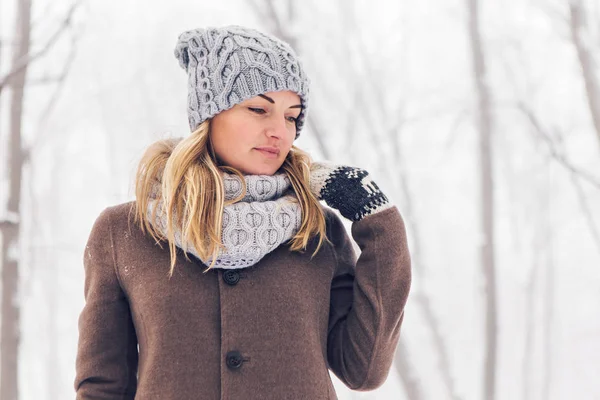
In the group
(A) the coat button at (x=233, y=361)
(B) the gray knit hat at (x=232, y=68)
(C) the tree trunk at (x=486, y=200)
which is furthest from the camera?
(C) the tree trunk at (x=486, y=200)

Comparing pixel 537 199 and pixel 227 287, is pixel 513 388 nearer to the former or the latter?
pixel 537 199

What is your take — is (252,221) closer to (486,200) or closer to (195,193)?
(195,193)

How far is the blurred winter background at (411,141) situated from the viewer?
8.63ft

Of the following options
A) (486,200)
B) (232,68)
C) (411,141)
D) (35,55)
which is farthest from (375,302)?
(411,141)

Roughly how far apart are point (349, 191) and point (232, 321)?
0.38m

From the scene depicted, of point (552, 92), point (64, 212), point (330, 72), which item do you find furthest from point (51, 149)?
point (552, 92)

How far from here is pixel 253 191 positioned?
4.26 feet

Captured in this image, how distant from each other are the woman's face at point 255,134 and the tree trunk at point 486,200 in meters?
2.62

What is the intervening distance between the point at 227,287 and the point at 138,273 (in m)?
0.20

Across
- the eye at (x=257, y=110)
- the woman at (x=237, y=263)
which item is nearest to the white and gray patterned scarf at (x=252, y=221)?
the woman at (x=237, y=263)

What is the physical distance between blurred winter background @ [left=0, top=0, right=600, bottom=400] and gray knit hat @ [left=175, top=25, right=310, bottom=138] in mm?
183

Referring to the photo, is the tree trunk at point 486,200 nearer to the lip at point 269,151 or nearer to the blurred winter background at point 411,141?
the blurred winter background at point 411,141

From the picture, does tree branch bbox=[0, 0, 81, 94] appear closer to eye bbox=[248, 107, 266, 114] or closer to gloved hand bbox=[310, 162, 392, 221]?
eye bbox=[248, 107, 266, 114]

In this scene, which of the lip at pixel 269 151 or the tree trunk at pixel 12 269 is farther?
the tree trunk at pixel 12 269
